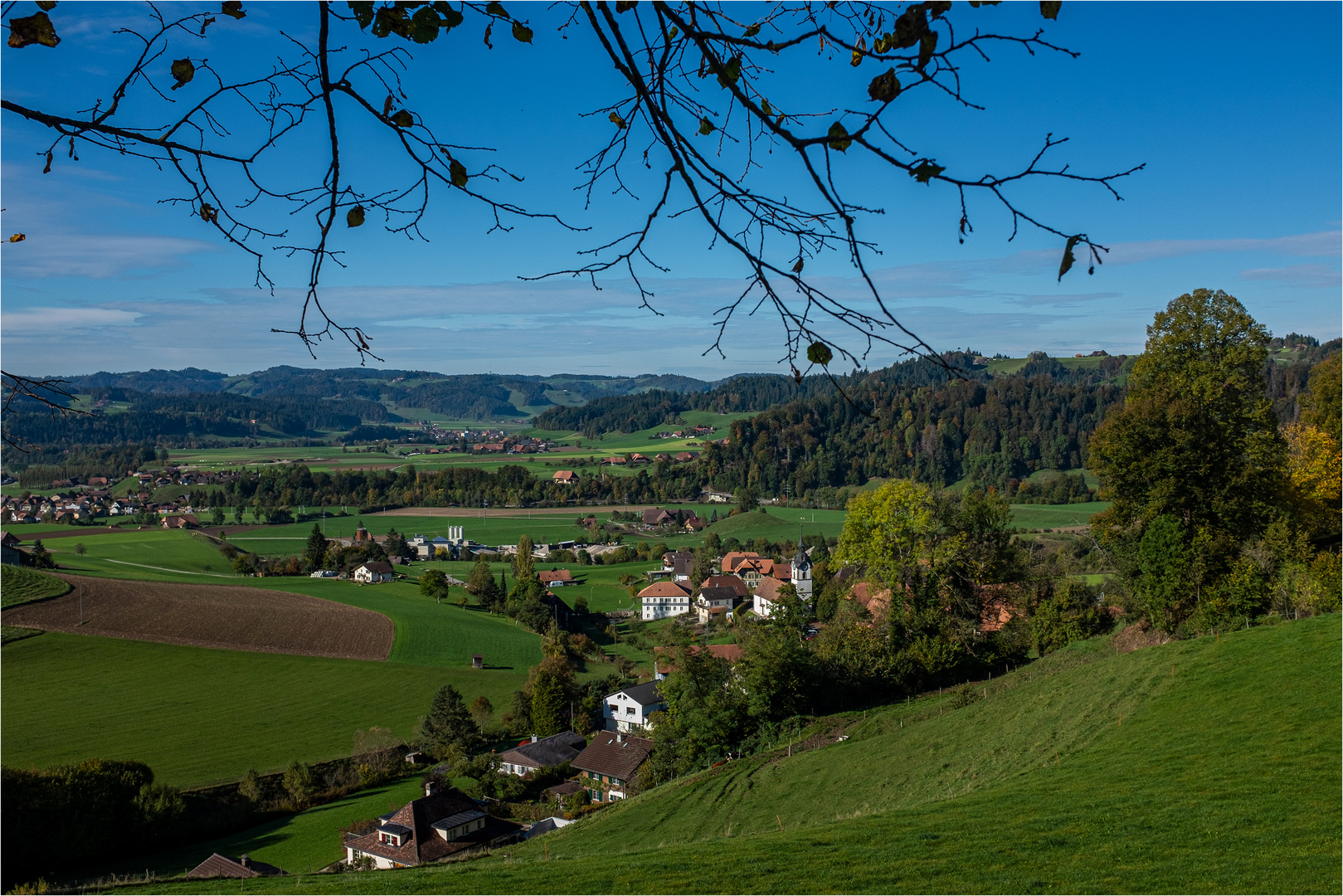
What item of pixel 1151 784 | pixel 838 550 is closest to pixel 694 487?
pixel 838 550

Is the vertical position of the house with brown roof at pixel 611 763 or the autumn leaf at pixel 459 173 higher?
the autumn leaf at pixel 459 173

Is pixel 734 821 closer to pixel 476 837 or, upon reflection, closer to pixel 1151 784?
pixel 1151 784

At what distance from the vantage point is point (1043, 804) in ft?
27.8

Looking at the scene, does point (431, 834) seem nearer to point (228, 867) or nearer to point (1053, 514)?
point (228, 867)

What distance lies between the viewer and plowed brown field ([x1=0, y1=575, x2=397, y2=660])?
33.0m

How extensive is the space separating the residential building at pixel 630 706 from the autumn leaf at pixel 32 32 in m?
26.5

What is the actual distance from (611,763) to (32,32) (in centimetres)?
2277

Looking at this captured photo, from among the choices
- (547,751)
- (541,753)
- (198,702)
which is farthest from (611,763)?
(198,702)

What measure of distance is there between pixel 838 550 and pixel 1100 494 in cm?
637

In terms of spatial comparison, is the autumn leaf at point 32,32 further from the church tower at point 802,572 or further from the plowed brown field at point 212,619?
the church tower at point 802,572

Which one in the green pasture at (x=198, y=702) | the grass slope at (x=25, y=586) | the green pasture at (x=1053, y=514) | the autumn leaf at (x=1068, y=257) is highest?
the autumn leaf at (x=1068, y=257)

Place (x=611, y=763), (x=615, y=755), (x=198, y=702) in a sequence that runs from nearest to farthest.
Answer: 1. (x=611, y=763)
2. (x=615, y=755)
3. (x=198, y=702)

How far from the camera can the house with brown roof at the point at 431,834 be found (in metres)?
16.8

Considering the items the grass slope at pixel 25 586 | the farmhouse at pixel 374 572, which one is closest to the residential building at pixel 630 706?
the grass slope at pixel 25 586
